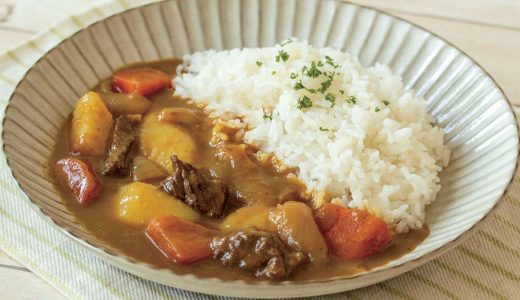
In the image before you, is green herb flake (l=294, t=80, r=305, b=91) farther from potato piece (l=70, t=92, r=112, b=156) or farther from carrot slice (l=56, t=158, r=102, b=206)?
carrot slice (l=56, t=158, r=102, b=206)

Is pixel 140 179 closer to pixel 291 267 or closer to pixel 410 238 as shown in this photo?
pixel 291 267

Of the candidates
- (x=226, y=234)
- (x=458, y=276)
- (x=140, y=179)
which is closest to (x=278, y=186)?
(x=226, y=234)

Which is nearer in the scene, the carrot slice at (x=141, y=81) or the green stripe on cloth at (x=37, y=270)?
the green stripe on cloth at (x=37, y=270)

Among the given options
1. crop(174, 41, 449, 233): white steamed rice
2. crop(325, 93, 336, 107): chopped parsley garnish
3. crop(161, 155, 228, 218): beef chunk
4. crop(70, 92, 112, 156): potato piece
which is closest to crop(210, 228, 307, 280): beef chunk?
crop(161, 155, 228, 218): beef chunk

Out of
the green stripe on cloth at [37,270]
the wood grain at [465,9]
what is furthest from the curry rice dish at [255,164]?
the wood grain at [465,9]

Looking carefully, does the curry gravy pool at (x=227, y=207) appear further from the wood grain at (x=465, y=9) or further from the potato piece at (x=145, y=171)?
the wood grain at (x=465, y=9)
